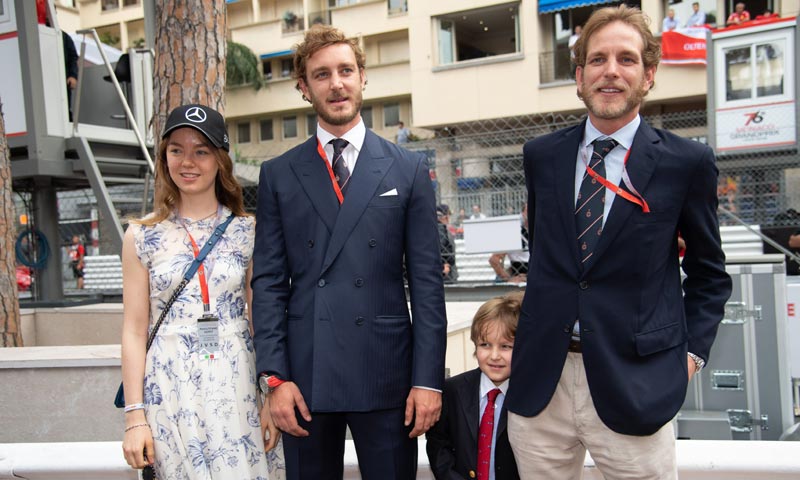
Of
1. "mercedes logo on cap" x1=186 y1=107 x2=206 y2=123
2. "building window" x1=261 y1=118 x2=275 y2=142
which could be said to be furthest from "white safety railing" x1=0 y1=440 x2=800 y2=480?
"building window" x1=261 y1=118 x2=275 y2=142

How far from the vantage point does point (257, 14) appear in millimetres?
34281

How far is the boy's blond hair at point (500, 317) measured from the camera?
267 cm

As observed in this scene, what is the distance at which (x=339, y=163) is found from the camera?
7.98 ft

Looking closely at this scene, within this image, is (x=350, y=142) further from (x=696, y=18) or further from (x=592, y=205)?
(x=696, y=18)

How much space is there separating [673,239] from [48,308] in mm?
7354

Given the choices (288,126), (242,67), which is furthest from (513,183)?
(288,126)

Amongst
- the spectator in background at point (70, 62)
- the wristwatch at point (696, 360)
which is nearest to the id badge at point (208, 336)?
the wristwatch at point (696, 360)

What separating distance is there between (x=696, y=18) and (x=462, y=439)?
20.8 meters

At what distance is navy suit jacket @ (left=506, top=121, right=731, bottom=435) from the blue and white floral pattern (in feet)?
3.26

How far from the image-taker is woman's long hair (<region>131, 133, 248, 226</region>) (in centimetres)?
256

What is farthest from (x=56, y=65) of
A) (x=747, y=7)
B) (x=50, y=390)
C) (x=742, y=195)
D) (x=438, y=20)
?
(x=747, y=7)

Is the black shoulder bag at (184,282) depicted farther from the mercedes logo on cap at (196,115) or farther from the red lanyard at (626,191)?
the red lanyard at (626,191)

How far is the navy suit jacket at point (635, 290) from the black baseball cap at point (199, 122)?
4.05ft

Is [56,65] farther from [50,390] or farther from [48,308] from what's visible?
[50,390]
